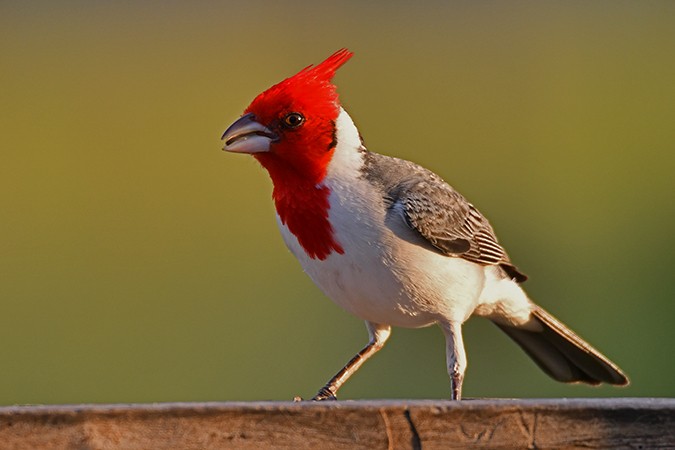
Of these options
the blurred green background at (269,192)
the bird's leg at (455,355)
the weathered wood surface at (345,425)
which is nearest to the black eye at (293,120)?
the bird's leg at (455,355)

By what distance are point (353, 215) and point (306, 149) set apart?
0.60 ft

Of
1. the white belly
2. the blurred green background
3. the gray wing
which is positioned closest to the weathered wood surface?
the white belly

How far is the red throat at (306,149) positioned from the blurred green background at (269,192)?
2033mm

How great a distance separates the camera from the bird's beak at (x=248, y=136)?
2.68m

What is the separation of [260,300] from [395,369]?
1073mm

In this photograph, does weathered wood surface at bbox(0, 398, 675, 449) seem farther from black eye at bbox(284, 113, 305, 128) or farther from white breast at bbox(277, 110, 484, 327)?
black eye at bbox(284, 113, 305, 128)

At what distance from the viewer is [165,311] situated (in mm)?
5762

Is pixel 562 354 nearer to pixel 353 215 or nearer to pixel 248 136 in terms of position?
pixel 353 215

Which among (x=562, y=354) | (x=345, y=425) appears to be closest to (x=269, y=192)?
(x=562, y=354)

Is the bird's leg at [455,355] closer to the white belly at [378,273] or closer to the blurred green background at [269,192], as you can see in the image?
the white belly at [378,273]

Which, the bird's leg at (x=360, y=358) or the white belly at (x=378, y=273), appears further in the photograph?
the bird's leg at (x=360, y=358)

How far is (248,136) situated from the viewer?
107 inches

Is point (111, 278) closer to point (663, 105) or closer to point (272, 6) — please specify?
point (272, 6)

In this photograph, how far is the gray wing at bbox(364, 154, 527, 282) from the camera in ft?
9.32
